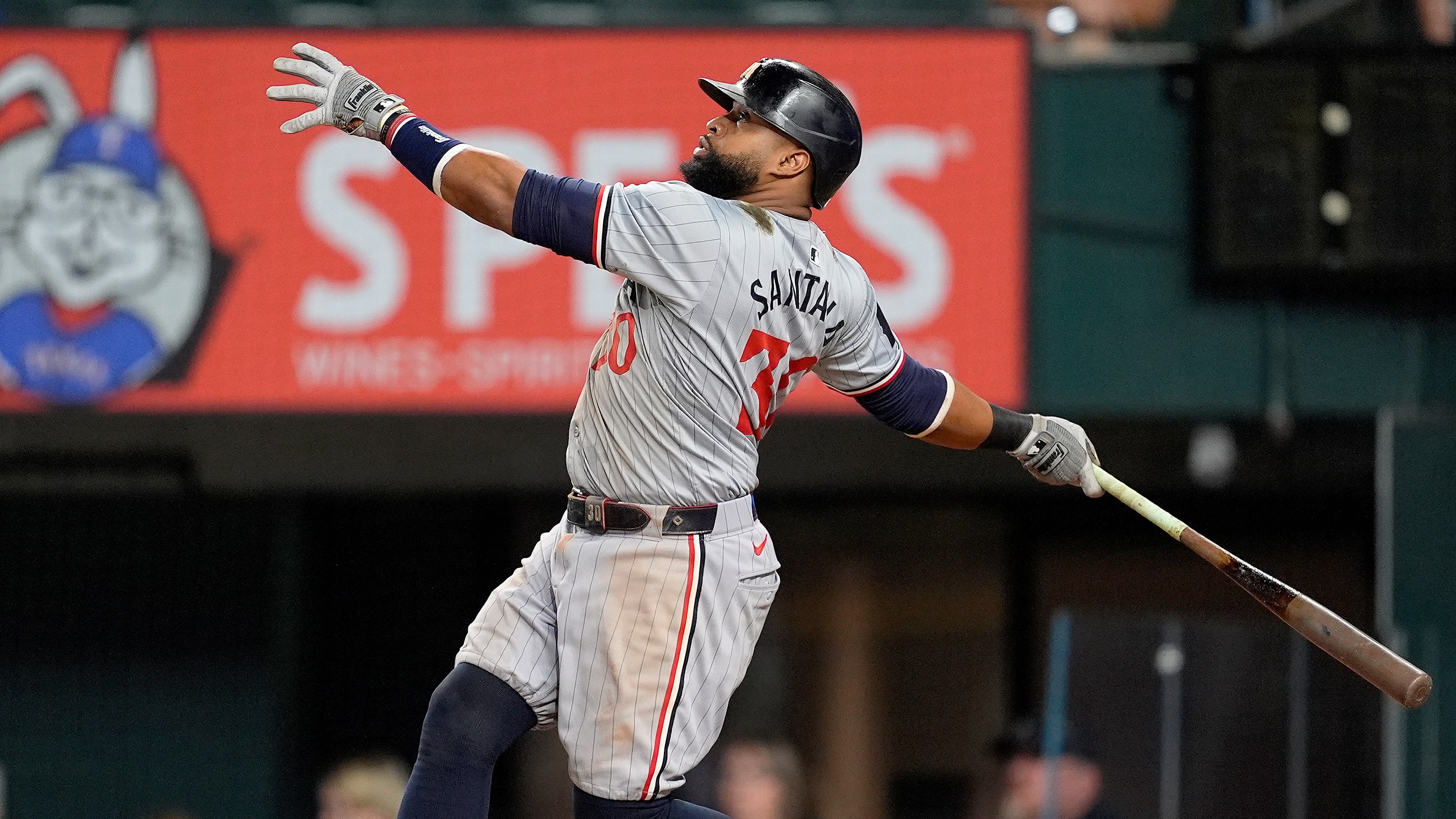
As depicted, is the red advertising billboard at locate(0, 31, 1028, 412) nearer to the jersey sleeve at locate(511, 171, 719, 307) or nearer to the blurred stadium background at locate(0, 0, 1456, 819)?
the blurred stadium background at locate(0, 0, 1456, 819)

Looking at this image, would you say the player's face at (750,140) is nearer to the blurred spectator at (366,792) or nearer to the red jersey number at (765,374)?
the red jersey number at (765,374)

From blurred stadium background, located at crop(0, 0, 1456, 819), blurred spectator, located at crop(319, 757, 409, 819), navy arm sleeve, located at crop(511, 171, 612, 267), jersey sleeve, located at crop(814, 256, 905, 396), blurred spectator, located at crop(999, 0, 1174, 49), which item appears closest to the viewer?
navy arm sleeve, located at crop(511, 171, 612, 267)

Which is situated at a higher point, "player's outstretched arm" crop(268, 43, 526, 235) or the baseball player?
"player's outstretched arm" crop(268, 43, 526, 235)

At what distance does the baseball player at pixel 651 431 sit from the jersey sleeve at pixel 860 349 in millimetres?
27

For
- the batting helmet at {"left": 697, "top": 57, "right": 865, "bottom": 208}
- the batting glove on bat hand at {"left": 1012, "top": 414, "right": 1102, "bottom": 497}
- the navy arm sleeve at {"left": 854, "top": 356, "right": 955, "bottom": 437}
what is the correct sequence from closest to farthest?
the batting helmet at {"left": 697, "top": 57, "right": 865, "bottom": 208}
the navy arm sleeve at {"left": 854, "top": 356, "right": 955, "bottom": 437}
the batting glove on bat hand at {"left": 1012, "top": 414, "right": 1102, "bottom": 497}

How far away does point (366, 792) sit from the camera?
564 cm

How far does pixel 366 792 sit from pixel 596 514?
8.73 feet

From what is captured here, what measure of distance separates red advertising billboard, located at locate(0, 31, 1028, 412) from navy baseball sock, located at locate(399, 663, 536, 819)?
13.7ft

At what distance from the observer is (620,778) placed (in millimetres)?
3262

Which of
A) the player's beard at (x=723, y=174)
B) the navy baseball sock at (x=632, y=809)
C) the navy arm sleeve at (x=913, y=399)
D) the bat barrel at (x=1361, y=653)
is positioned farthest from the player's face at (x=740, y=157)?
the bat barrel at (x=1361, y=653)

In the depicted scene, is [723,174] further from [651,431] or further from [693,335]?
[651,431]

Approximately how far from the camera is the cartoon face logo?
7344mm

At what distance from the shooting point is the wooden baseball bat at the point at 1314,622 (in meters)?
3.45

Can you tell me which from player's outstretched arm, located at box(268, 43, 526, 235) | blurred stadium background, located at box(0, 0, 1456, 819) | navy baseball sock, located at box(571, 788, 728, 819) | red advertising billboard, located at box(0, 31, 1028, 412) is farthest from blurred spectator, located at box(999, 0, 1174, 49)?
navy baseball sock, located at box(571, 788, 728, 819)
